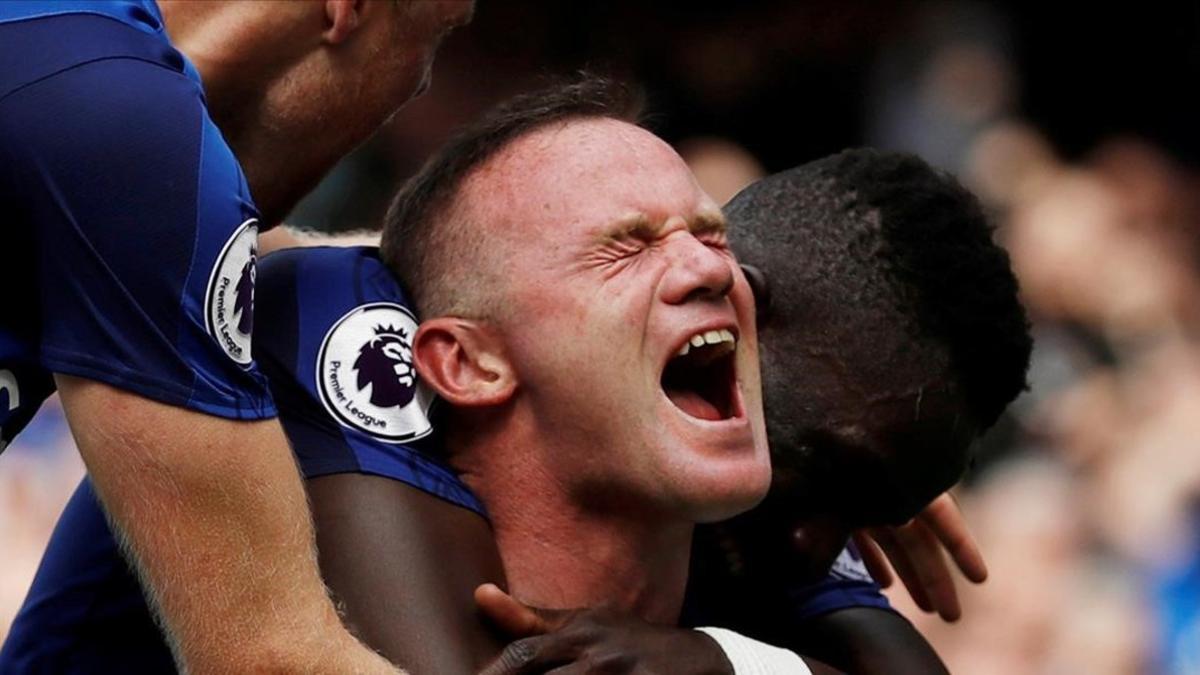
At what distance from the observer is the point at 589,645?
2.95 metres

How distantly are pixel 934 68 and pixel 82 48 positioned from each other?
221 inches

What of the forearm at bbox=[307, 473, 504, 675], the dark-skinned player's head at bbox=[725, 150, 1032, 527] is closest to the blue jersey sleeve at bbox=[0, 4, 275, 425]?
the forearm at bbox=[307, 473, 504, 675]

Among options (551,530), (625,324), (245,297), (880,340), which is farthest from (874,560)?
(245,297)

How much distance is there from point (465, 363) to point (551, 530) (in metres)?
0.25

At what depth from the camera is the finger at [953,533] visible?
12.6 feet

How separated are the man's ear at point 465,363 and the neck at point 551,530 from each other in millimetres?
75

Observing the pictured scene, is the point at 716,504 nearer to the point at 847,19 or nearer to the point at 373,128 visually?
the point at 373,128

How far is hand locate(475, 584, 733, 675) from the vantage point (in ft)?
9.52

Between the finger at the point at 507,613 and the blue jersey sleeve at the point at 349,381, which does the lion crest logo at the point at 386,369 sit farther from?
the finger at the point at 507,613

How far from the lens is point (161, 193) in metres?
2.59

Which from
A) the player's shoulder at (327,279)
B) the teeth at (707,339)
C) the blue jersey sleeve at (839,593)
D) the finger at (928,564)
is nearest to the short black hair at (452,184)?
the player's shoulder at (327,279)

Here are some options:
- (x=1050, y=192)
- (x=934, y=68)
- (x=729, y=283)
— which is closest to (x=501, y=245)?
(x=729, y=283)

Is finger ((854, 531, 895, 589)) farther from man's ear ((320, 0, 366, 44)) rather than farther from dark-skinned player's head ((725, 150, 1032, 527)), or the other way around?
man's ear ((320, 0, 366, 44))

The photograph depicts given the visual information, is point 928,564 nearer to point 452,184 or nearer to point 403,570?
point 452,184
